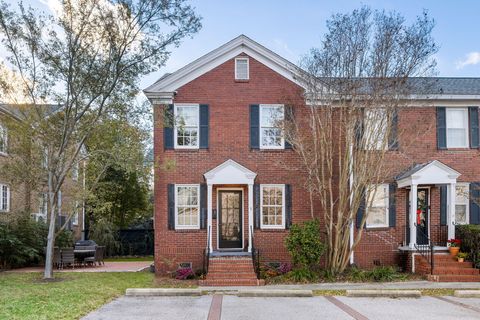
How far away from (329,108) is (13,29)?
30.9 feet

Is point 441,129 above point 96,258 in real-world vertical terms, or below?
above

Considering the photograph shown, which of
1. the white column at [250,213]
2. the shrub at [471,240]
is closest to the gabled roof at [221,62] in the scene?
the white column at [250,213]

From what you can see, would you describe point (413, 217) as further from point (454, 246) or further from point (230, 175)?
point (230, 175)

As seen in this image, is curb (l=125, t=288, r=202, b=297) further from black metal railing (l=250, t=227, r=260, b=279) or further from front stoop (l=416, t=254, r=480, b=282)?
front stoop (l=416, t=254, r=480, b=282)

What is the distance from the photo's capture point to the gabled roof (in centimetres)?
1505

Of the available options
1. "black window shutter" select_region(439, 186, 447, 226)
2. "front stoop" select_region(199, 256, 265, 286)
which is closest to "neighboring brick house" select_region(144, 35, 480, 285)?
"black window shutter" select_region(439, 186, 447, 226)

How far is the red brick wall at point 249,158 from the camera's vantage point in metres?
15.0

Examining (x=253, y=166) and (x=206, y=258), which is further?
(x=253, y=166)

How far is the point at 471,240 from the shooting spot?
47.1ft

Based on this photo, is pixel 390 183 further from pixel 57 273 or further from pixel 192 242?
pixel 57 273

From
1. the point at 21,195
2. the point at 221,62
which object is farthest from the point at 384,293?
the point at 21,195

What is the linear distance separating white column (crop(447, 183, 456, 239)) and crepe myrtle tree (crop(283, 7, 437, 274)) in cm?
225

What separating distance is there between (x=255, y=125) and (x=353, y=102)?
10.9 ft

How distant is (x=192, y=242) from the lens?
1497cm
